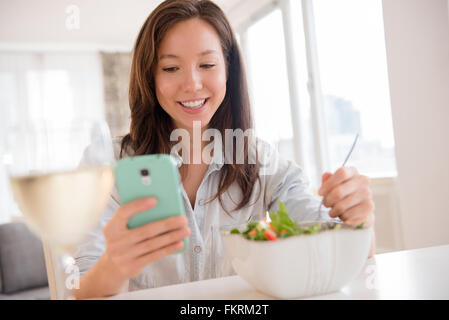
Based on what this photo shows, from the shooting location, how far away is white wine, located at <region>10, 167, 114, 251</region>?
1.22 ft

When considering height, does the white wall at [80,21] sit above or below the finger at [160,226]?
above

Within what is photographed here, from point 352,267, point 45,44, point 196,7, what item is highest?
point 45,44

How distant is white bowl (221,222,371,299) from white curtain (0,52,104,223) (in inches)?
229

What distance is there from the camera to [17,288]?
272 cm

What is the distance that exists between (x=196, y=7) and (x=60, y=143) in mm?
885

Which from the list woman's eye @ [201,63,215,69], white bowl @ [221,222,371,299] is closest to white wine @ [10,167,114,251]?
white bowl @ [221,222,371,299]

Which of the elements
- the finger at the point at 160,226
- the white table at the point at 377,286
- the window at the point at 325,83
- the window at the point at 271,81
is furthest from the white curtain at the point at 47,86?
the finger at the point at 160,226

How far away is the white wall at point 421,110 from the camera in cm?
210

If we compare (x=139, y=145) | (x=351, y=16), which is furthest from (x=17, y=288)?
(x=351, y=16)

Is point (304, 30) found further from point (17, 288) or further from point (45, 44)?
point (45, 44)

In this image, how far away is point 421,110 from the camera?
2.24 m

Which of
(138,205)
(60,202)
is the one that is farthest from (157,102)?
(60,202)

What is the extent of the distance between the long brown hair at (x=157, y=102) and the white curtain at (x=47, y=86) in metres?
5.11

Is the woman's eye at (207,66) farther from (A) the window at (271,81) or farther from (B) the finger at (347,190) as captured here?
(A) the window at (271,81)
